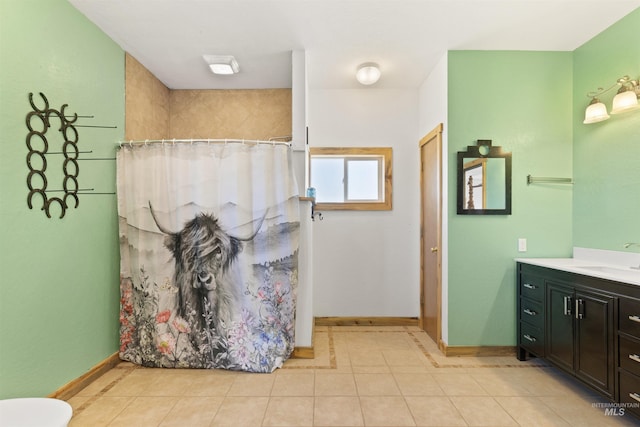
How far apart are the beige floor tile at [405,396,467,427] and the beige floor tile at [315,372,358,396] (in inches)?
16.0

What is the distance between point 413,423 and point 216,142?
95.6 inches

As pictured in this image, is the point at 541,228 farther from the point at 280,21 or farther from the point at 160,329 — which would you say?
the point at 160,329

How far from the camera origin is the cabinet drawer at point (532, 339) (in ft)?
8.43

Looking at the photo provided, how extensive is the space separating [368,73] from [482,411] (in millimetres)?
2912

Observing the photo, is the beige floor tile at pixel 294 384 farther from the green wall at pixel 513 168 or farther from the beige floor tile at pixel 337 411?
the green wall at pixel 513 168

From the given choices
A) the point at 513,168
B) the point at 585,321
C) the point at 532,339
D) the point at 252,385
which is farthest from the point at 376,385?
the point at 513,168

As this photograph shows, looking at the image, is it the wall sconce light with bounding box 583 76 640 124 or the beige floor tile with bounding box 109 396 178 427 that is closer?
the beige floor tile with bounding box 109 396 178 427

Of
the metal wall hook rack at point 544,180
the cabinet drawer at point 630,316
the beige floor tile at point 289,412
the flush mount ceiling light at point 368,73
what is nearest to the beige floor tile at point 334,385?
the beige floor tile at point 289,412

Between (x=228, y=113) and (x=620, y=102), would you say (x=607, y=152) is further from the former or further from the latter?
(x=228, y=113)

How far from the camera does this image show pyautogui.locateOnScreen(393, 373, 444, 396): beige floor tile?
2.31 metres

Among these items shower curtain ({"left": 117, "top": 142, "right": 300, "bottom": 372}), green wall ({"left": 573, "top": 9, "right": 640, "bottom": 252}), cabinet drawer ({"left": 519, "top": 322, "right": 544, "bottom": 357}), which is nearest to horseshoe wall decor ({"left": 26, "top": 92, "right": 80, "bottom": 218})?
shower curtain ({"left": 117, "top": 142, "right": 300, "bottom": 372})

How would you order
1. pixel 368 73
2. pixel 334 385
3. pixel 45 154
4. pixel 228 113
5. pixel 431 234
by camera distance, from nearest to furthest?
pixel 45 154 → pixel 334 385 → pixel 368 73 → pixel 431 234 → pixel 228 113

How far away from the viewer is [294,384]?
2.43 meters

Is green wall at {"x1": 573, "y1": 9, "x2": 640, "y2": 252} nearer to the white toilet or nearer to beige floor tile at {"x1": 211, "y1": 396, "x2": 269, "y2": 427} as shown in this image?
beige floor tile at {"x1": 211, "y1": 396, "x2": 269, "y2": 427}
